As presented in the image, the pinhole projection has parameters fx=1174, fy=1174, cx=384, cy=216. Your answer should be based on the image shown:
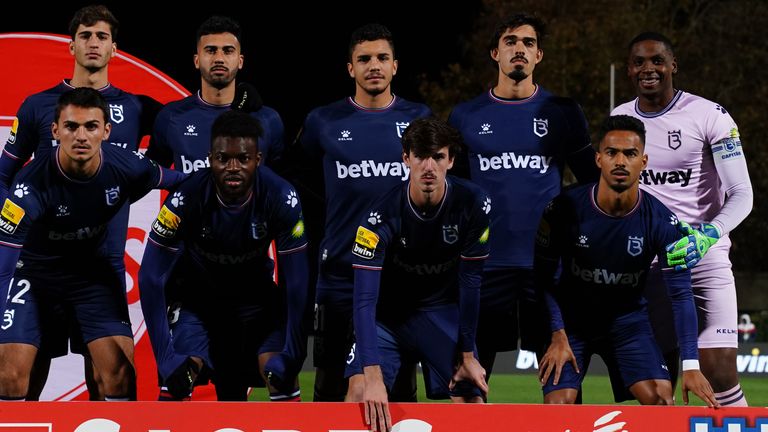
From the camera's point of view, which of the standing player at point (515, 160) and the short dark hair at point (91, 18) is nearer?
the standing player at point (515, 160)

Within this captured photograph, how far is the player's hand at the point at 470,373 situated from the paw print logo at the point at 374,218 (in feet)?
2.74

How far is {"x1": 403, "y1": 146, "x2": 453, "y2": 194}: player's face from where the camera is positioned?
5922 millimetres

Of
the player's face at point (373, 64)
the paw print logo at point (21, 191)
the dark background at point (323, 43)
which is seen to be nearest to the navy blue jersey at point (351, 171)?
the player's face at point (373, 64)

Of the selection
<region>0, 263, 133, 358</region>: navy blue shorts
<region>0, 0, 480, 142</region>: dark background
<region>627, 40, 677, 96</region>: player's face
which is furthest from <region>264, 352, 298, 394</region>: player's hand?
<region>0, 0, 480, 142</region>: dark background

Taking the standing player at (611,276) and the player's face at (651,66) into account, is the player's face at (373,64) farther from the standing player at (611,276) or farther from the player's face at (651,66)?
the player's face at (651,66)

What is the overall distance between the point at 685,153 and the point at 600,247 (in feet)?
3.13

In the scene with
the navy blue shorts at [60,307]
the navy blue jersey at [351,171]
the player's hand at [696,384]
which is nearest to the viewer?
the player's hand at [696,384]

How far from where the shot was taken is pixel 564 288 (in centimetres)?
633

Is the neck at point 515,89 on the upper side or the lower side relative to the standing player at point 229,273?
upper

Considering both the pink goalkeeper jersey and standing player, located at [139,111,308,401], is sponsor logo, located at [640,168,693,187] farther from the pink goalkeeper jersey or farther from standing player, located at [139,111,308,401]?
standing player, located at [139,111,308,401]

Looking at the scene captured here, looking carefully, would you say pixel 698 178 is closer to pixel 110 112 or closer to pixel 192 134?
pixel 192 134

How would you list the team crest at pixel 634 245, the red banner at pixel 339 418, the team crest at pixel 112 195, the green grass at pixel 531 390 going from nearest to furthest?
1. the red banner at pixel 339 418
2. the team crest at pixel 634 245
3. the team crest at pixel 112 195
4. the green grass at pixel 531 390

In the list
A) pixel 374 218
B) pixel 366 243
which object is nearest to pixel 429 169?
pixel 374 218

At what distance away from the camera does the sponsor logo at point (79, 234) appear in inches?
256
